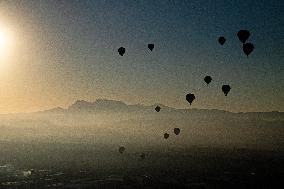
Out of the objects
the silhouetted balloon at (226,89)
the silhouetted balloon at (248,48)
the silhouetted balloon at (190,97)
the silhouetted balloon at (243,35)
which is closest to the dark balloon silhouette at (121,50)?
the silhouetted balloon at (190,97)

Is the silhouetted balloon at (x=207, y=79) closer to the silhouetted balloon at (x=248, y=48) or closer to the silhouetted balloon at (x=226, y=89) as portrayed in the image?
the silhouetted balloon at (x=226, y=89)

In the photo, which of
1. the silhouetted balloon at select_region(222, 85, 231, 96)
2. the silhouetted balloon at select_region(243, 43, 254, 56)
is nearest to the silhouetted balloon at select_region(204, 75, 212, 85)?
the silhouetted balloon at select_region(222, 85, 231, 96)

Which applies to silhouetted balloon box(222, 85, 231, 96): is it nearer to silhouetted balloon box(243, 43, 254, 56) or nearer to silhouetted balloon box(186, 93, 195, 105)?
silhouetted balloon box(186, 93, 195, 105)

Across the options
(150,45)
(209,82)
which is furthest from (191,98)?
(150,45)

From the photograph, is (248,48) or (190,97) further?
(190,97)

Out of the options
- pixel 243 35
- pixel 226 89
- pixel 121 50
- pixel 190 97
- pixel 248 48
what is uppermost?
pixel 121 50

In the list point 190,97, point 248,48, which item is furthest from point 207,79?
point 248,48

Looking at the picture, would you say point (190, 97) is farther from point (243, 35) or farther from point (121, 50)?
point (243, 35)

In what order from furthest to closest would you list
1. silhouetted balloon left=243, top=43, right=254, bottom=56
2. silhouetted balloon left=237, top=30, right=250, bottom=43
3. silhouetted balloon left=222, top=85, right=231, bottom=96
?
silhouetted balloon left=222, top=85, right=231, bottom=96, silhouetted balloon left=237, top=30, right=250, bottom=43, silhouetted balloon left=243, top=43, right=254, bottom=56

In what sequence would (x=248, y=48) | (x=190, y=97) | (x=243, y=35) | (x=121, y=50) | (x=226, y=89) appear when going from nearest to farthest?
1. (x=248, y=48)
2. (x=243, y=35)
3. (x=121, y=50)
4. (x=226, y=89)
5. (x=190, y=97)
